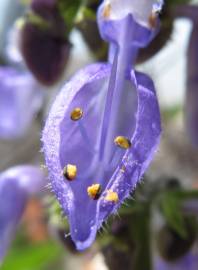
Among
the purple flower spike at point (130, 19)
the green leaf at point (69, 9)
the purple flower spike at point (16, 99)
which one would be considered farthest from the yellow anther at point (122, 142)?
the purple flower spike at point (16, 99)

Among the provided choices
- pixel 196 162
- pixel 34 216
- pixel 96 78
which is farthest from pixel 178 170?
pixel 96 78

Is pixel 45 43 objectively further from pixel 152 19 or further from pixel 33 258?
pixel 33 258

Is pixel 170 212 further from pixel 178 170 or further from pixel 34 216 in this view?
pixel 178 170

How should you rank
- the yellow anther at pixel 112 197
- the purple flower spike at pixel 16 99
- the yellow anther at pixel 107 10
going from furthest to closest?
the purple flower spike at pixel 16 99 → the yellow anther at pixel 107 10 → the yellow anther at pixel 112 197

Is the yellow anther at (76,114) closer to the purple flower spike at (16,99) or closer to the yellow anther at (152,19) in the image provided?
the yellow anther at (152,19)

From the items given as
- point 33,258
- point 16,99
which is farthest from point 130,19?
point 33,258

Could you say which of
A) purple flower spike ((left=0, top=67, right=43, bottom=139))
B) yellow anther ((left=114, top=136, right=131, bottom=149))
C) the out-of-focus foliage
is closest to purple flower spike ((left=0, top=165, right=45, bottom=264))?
purple flower spike ((left=0, top=67, right=43, bottom=139))
